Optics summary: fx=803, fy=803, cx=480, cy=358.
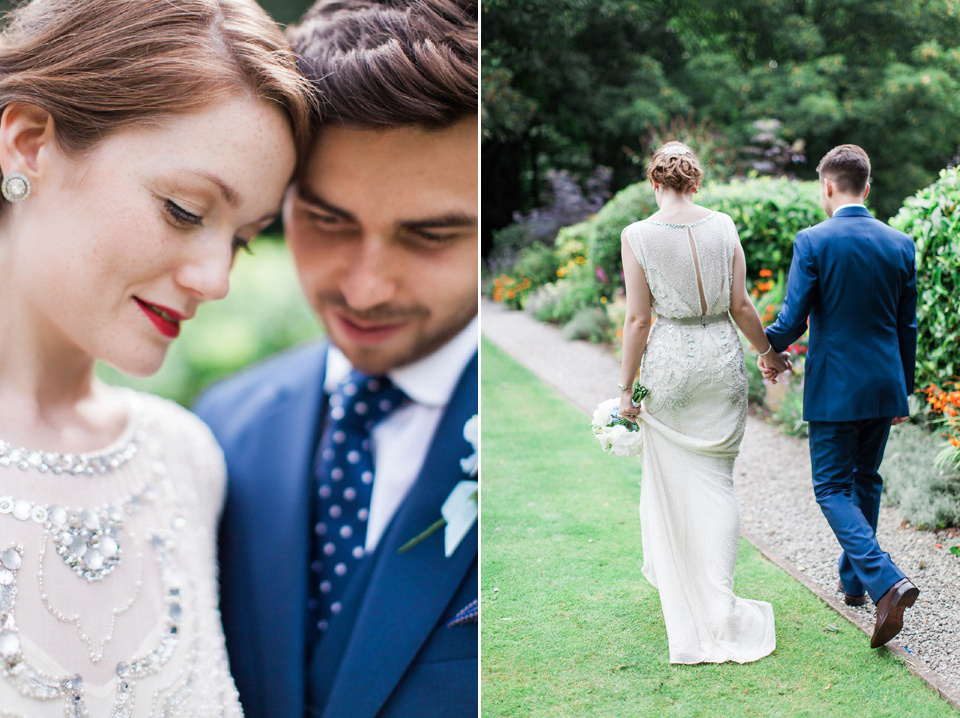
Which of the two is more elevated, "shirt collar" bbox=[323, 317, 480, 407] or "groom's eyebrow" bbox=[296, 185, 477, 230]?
"groom's eyebrow" bbox=[296, 185, 477, 230]

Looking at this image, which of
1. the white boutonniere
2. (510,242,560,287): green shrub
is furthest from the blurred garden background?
the white boutonniere

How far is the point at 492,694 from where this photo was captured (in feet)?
7.16

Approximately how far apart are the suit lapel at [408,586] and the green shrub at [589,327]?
1624 millimetres

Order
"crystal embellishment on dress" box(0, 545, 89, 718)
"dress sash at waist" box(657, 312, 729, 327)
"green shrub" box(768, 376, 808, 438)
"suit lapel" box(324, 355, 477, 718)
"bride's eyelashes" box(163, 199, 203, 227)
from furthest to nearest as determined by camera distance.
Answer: "green shrub" box(768, 376, 808, 438)
"dress sash at waist" box(657, 312, 729, 327)
"suit lapel" box(324, 355, 477, 718)
"bride's eyelashes" box(163, 199, 203, 227)
"crystal embellishment on dress" box(0, 545, 89, 718)

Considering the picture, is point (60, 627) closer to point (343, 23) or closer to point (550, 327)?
point (343, 23)

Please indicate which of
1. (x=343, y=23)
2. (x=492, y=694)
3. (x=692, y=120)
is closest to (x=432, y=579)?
(x=492, y=694)

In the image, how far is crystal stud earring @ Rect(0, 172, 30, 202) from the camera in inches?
56.2

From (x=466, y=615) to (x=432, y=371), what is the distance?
56cm

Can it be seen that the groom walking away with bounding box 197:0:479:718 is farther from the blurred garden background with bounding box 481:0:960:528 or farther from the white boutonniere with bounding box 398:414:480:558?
the blurred garden background with bounding box 481:0:960:528

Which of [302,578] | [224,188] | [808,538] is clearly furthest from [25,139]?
[808,538]

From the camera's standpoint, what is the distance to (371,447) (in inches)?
70.7

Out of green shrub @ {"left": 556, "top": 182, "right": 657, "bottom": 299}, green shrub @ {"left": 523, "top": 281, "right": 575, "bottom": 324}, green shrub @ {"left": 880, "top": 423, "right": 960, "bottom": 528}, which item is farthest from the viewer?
green shrub @ {"left": 523, "top": 281, "right": 575, "bottom": 324}

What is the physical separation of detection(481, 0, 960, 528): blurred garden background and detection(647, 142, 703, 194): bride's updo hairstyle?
21.1 inches

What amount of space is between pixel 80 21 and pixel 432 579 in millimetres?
1313
